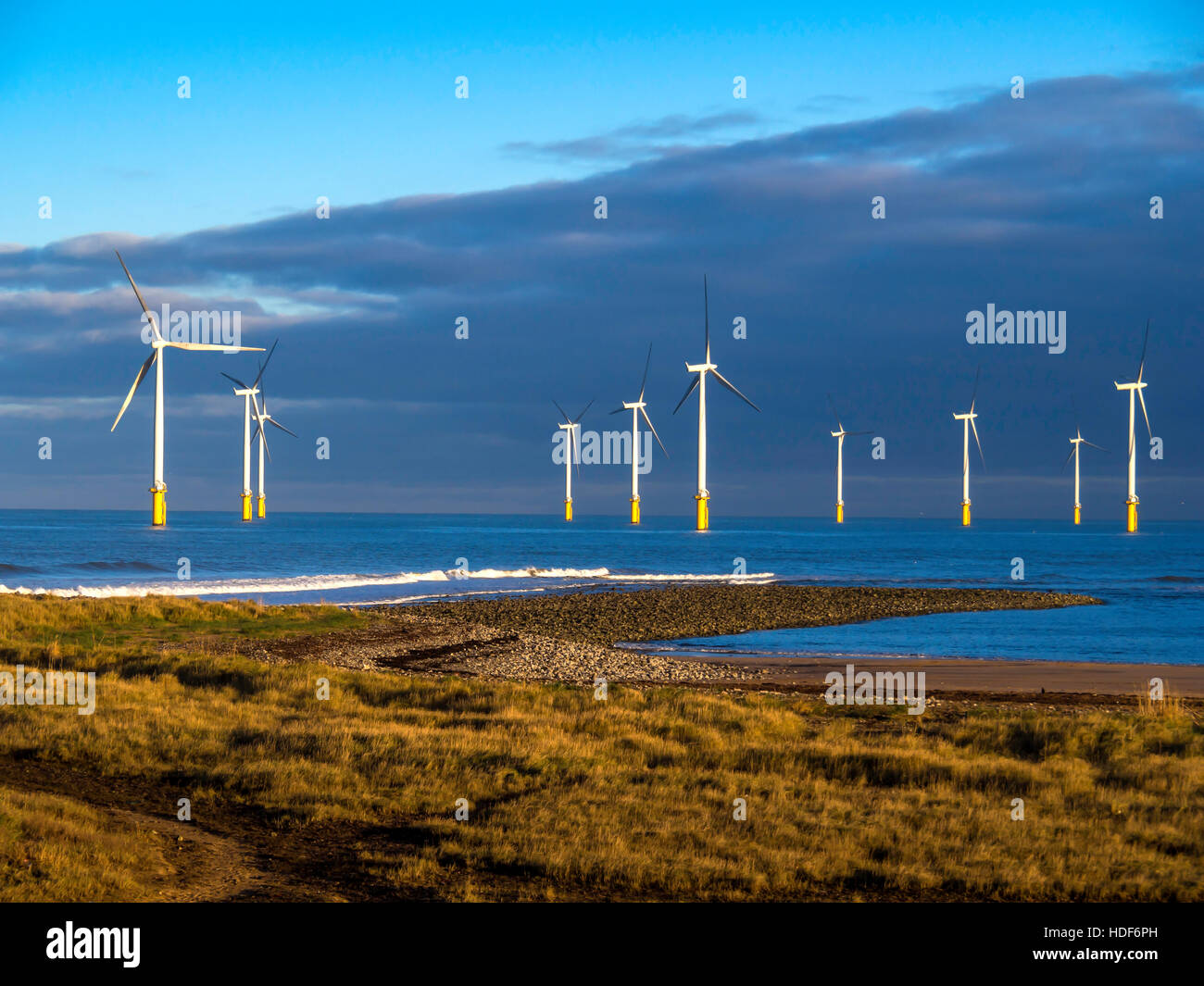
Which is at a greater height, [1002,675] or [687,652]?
[1002,675]

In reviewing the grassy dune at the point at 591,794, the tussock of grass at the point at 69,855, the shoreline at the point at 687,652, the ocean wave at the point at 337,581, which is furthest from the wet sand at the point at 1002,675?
the ocean wave at the point at 337,581

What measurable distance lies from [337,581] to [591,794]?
67541 mm

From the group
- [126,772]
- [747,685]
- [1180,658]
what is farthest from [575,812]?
[1180,658]

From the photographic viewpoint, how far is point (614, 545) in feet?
518

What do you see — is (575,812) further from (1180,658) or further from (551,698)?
(1180,658)

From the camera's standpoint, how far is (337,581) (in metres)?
80.7

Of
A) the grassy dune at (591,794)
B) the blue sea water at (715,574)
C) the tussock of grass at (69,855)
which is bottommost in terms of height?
the blue sea water at (715,574)

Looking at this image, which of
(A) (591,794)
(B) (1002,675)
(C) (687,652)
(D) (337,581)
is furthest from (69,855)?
(D) (337,581)

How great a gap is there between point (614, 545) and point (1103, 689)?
127m

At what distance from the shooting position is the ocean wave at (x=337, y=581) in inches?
2562

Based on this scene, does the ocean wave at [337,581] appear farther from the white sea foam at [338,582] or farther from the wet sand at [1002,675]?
the wet sand at [1002,675]

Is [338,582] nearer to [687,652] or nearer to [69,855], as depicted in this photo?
[687,652]

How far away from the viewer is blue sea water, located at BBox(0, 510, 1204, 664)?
46625mm

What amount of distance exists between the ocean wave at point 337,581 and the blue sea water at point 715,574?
233mm
